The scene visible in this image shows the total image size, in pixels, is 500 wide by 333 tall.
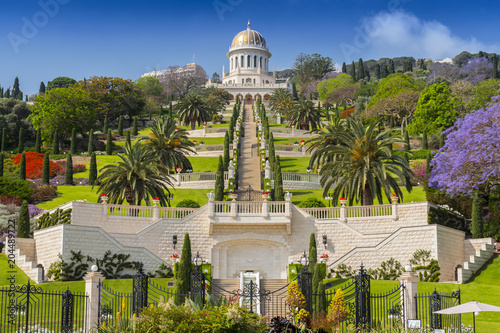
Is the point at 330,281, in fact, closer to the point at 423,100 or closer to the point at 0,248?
the point at 0,248

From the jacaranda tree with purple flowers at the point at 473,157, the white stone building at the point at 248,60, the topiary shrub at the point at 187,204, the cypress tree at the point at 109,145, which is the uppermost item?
the white stone building at the point at 248,60

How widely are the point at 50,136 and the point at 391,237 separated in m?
56.0

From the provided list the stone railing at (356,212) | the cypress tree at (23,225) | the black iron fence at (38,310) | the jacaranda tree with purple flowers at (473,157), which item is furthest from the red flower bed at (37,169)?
the jacaranda tree with purple flowers at (473,157)

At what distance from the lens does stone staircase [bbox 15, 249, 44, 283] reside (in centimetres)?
3105

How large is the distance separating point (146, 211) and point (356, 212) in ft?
41.1

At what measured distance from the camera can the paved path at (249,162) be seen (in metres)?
49.6

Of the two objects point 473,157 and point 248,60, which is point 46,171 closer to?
point 473,157

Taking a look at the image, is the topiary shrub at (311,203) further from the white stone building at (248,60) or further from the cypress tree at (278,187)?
the white stone building at (248,60)

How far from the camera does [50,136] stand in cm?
7812

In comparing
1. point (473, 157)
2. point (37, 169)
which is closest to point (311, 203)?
point (473, 157)

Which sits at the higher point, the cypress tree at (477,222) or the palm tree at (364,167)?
the palm tree at (364,167)

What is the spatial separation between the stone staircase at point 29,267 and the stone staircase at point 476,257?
2174 cm

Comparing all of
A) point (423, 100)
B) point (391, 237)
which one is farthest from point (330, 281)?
point (423, 100)

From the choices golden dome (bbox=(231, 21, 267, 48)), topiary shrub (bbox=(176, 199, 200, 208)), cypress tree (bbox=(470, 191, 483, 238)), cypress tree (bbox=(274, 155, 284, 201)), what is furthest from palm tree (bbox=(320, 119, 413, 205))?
golden dome (bbox=(231, 21, 267, 48))
